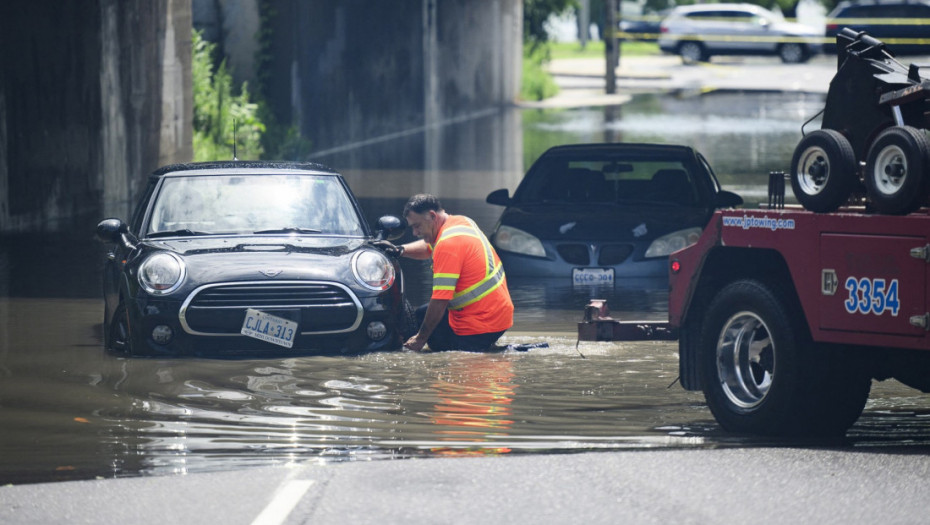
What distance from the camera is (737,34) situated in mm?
66312

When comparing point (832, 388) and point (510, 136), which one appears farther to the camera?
point (510, 136)

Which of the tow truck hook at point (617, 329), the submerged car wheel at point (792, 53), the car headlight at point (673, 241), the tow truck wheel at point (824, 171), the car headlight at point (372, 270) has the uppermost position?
the submerged car wheel at point (792, 53)

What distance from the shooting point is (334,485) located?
7.21 meters

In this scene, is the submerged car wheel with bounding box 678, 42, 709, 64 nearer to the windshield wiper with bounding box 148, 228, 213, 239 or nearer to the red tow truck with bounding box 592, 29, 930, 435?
the windshield wiper with bounding box 148, 228, 213, 239

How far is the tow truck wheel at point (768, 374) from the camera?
822 cm

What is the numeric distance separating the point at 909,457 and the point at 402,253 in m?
5.07

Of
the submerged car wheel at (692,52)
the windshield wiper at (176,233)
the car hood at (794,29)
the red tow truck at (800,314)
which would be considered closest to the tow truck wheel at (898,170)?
Answer: the red tow truck at (800,314)

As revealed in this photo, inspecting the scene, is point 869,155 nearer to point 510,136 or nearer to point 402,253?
point 402,253

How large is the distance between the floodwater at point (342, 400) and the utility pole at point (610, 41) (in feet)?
118

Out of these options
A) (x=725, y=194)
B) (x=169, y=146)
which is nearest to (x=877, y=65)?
(x=725, y=194)

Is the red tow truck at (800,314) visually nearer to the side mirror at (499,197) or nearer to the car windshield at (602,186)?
the side mirror at (499,197)

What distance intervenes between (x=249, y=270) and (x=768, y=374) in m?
3.76

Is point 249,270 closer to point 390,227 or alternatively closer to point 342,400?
point 390,227

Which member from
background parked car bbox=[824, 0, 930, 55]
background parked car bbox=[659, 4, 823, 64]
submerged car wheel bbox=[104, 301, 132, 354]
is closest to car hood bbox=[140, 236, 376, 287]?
submerged car wheel bbox=[104, 301, 132, 354]
